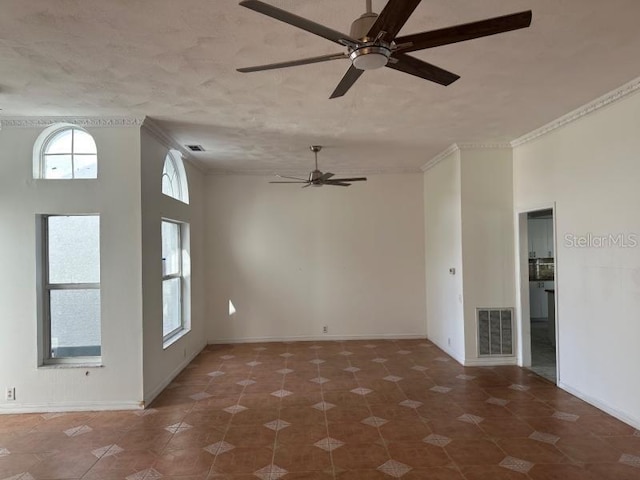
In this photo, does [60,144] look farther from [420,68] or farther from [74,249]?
[420,68]

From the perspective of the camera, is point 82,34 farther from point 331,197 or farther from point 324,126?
point 331,197

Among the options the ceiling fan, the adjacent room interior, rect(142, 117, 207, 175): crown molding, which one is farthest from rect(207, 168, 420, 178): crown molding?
the ceiling fan

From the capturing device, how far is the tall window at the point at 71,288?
4.35 m

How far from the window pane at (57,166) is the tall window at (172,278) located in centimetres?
140

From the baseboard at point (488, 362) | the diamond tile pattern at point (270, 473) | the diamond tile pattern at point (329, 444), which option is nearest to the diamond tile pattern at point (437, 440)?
the diamond tile pattern at point (329, 444)

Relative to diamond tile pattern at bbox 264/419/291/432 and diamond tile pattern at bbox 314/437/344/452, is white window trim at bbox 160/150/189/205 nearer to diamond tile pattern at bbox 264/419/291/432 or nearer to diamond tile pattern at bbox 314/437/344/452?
diamond tile pattern at bbox 264/419/291/432

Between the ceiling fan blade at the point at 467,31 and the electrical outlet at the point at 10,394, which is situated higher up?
the ceiling fan blade at the point at 467,31

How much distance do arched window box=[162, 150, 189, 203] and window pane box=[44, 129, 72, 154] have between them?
50.6 inches

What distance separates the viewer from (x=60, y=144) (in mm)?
4430

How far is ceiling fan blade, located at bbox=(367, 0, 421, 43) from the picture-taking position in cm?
152

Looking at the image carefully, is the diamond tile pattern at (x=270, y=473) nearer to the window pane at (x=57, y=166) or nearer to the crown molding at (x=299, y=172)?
the window pane at (x=57, y=166)

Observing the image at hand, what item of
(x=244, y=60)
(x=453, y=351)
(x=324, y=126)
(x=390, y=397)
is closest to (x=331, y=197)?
(x=324, y=126)

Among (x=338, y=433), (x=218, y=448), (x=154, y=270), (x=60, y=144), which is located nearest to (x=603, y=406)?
(x=338, y=433)

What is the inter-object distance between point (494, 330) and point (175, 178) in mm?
5057
